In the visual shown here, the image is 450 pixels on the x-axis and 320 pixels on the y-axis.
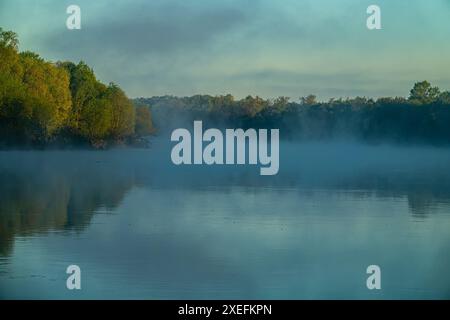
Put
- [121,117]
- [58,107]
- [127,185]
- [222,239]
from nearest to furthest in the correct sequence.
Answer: [222,239], [127,185], [58,107], [121,117]

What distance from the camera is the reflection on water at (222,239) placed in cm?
945

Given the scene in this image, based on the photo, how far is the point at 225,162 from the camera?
3388cm

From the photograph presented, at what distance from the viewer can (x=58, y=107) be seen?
4528cm

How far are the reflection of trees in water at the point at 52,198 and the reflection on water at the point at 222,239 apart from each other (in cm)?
4

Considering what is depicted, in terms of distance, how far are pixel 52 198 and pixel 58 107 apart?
2849 centimetres

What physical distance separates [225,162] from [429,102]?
988 inches

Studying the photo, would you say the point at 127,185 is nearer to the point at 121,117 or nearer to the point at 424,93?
→ the point at 121,117

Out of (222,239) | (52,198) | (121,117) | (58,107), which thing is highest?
(58,107)

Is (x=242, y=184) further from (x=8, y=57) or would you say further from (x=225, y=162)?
(x=8, y=57)

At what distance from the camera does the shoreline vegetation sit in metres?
43.3

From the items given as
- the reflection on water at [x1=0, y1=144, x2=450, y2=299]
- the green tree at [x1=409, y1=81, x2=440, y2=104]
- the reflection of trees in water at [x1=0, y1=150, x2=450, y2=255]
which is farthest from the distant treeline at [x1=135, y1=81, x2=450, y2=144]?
the reflection on water at [x1=0, y1=144, x2=450, y2=299]

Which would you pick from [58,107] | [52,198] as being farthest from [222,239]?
[58,107]
